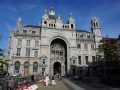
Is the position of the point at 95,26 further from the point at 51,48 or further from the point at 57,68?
the point at 57,68

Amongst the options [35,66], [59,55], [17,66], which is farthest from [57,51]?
[17,66]

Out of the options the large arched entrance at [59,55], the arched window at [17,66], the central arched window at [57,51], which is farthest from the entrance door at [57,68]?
the arched window at [17,66]

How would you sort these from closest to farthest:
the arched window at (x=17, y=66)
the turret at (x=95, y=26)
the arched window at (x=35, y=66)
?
the arched window at (x=17, y=66), the arched window at (x=35, y=66), the turret at (x=95, y=26)

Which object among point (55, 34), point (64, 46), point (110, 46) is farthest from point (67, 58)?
point (110, 46)

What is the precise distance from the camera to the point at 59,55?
48.8 m

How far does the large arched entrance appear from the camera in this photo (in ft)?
155

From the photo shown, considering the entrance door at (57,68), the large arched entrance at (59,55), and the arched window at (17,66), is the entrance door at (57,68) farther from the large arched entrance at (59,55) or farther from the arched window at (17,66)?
the arched window at (17,66)

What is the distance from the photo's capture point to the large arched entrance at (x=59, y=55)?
47.3 m

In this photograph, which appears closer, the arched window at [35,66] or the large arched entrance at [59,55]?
the arched window at [35,66]

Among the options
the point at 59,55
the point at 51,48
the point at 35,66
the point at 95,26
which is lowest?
the point at 35,66

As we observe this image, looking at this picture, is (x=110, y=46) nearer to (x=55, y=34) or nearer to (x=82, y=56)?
(x=82, y=56)

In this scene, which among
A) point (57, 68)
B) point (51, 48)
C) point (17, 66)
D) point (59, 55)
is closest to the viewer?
point (17, 66)

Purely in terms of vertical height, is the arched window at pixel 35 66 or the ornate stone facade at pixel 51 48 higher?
the ornate stone facade at pixel 51 48

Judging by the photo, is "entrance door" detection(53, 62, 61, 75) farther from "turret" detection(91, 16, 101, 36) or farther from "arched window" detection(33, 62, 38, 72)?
"turret" detection(91, 16, 101, 36)
